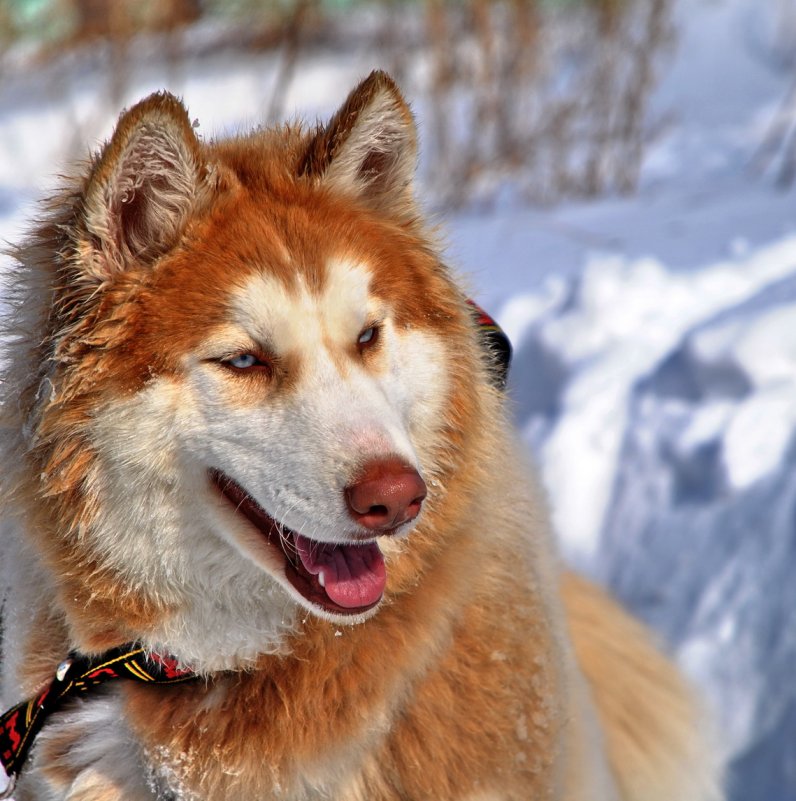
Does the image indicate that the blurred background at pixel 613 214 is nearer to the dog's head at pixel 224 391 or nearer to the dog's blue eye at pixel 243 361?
the dog's head at pixel 224 391

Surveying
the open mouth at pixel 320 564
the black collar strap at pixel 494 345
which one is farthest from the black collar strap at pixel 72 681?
the black collar strap at pixel 494 345

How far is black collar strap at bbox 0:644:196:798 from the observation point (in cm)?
195

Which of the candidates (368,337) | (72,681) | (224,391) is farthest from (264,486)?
(72,681)

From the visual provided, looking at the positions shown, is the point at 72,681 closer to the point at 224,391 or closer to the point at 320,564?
the point at 320,564

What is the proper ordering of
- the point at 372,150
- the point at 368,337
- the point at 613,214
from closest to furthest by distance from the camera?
the point at 368,337 → the point at 372,150 → the point at 613,214

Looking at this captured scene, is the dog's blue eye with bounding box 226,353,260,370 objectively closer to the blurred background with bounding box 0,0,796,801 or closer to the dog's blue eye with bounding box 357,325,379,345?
the dog's blue eye with bounding box 357,325,379,345

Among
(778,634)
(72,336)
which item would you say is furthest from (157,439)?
Answer: (778,634)

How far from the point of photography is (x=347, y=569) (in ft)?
6.23

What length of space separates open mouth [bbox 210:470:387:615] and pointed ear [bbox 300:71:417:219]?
0.62 metres

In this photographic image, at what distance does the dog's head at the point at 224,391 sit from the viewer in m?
1.79

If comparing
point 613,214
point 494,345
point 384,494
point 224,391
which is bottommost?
point 613,214

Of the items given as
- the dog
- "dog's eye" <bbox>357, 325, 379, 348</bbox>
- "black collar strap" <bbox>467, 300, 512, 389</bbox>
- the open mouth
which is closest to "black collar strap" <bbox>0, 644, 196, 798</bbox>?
the dog

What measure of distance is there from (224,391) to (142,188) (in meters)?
0.39

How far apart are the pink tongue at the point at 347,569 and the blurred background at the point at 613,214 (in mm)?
684
